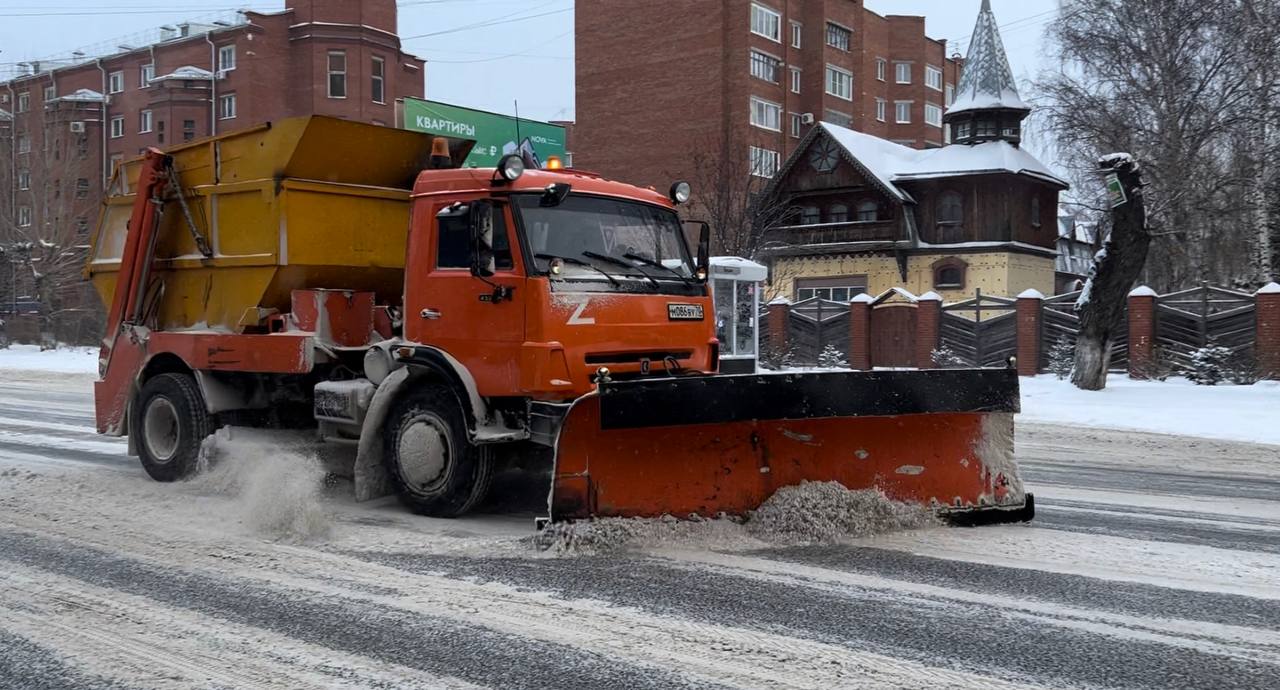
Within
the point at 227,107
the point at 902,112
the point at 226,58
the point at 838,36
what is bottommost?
the point at 227,107

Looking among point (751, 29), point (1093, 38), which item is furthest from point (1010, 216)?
point (751, 29)

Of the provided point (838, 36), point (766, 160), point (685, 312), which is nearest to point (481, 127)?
point (685, 312)

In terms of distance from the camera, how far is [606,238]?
22.6 feet

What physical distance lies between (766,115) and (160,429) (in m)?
45.5

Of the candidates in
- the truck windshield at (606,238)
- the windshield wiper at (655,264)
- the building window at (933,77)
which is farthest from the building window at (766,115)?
the windshield wiper at (655,264)

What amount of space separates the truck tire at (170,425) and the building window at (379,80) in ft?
132

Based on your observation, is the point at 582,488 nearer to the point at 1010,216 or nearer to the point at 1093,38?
the point at 1093,38

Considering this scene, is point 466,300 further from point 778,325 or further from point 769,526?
point 778,325

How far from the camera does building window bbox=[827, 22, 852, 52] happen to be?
5516 cm

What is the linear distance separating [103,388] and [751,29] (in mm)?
44583

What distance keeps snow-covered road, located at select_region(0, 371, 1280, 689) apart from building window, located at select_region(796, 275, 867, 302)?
34.5 metres

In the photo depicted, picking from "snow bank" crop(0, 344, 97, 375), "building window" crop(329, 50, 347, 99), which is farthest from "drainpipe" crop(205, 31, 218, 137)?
"snow bank" crop(0, 344, 97, 375)

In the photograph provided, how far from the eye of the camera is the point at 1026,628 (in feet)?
14.8

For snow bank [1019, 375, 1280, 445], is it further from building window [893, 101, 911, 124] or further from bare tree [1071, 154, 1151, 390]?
building window [893, 101, 911, 124]
